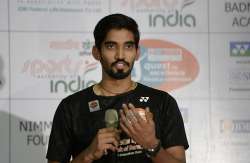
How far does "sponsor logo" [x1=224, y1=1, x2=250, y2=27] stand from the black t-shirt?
4.19 ft

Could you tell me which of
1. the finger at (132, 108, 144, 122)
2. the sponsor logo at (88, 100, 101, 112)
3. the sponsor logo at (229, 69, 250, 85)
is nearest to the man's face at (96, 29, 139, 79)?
the sponsor logo at (88, 100, 101, 112)

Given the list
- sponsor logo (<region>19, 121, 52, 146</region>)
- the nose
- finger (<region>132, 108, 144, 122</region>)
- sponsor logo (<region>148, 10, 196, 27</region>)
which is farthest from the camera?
sponsor logo (<region>148, 10, 196, 27</region>)

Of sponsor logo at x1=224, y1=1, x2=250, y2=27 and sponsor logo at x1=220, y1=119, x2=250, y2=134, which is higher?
sponsor logo at x1=224, y1=1, x2=250, y2=27

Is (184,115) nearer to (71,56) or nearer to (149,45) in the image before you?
(149,45)

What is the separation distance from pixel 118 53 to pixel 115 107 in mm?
190

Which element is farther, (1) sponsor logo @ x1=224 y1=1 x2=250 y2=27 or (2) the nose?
(1) sponsor logo @ x1=224 y1=1 x2=250 y2=27

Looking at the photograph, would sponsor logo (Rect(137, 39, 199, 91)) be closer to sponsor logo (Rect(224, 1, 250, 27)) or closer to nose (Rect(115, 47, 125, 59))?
sponsor logo (Rect(224, 1, 250, 27))

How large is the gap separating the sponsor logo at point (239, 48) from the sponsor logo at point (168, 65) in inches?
9.3

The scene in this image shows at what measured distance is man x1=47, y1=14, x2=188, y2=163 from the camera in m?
1.65

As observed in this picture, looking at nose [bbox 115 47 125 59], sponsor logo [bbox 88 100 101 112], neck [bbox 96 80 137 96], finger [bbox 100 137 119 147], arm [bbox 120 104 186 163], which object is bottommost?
finger [bbox 100 137 119 147]

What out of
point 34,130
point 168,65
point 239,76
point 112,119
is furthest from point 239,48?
point 112,119

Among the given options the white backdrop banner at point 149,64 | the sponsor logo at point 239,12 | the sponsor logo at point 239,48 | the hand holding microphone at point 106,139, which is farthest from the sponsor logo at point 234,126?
the hand holding microphone at point 106,139

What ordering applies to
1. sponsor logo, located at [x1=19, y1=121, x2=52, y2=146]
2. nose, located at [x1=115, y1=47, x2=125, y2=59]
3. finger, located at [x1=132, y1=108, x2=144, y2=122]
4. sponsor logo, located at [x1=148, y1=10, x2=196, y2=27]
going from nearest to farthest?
1. finger, located at [x1=132, y1=108, x2=144, y2=122]
2. nose, located at [x1=115, y1=47, x2=125, y2=59]
3. sponsor logo, located at [x1=19, y1=121, x2=52, y2=146]
4. sponsor logo, located at [x1=148, y1=10, x2=196, y2=27]

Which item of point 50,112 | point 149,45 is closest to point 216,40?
point 149,45
